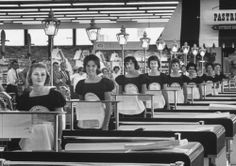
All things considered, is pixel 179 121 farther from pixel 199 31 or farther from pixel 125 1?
pixel 199 31

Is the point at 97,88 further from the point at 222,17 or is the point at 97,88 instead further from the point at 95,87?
the point at 222,17

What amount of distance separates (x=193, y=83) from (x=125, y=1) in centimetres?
964

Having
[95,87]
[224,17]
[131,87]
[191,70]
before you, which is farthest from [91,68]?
[224,17]

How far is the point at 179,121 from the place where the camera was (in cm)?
733

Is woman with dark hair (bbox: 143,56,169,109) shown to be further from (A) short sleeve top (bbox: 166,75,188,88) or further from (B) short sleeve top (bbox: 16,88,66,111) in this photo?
(B) short sleeve top (bbox: 16,88,66,111)

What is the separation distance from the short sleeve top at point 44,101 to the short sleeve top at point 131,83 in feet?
12.1

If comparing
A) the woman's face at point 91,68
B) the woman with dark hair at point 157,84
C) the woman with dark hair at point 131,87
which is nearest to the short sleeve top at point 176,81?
the woman with dark hair at point 157,84

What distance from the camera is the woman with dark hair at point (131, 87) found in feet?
28.3

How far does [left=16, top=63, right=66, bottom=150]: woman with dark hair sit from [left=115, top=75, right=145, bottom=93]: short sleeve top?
312 centimetres

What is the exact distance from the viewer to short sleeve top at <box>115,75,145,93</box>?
9.67 metres

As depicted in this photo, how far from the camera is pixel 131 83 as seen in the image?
31.8ft

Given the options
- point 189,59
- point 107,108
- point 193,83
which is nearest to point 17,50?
point 189,59

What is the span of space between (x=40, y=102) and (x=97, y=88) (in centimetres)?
192

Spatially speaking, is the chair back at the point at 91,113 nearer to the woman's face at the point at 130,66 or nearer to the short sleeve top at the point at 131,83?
the short sleeve top at the point at 131,83
